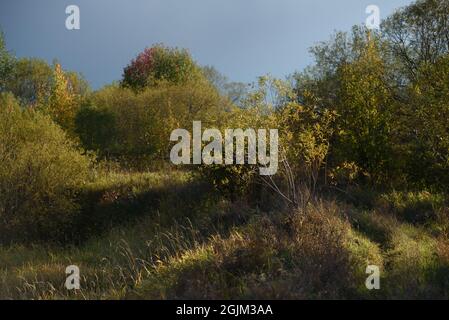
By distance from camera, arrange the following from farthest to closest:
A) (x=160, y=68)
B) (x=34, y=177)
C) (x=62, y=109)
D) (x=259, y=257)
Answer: (x=160, y=68) < (x=62, y=109) < (x=34, y=177) < (x=259, y=257)

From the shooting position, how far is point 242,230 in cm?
1073

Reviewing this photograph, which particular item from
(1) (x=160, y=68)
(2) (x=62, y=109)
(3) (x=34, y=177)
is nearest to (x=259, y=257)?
(3) (x=34, y=177)

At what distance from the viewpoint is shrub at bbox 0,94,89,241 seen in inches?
659

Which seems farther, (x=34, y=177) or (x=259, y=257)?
(x=34, y=177)

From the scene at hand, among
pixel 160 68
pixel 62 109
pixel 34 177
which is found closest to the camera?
pixel 34 177

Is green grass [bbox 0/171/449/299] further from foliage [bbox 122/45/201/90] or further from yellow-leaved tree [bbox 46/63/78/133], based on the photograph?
foliage [bbox 122/45/201/90]

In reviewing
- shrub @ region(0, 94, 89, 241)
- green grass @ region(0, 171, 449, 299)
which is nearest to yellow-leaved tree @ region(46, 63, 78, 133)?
shrub @ region(0, 94, 89, 241)

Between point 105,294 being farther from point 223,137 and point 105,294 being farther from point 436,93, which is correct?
point 436,93

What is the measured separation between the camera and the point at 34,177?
674 inches

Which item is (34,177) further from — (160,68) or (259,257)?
(160,68)

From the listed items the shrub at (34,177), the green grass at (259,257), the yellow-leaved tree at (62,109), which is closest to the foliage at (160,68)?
the yellow-leaved tree at (62,109)

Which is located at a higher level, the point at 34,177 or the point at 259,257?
the point at 34,177

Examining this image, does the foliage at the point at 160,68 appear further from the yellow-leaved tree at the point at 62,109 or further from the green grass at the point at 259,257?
the green grass at the point at 259,257
